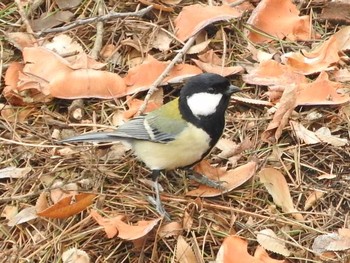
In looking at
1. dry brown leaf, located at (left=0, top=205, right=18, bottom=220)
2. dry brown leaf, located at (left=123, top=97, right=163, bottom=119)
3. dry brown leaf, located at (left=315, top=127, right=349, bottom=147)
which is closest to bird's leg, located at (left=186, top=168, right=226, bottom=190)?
dry brown leaf, located at (left=123, top=97, right=163, bottom=119)

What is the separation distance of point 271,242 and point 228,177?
37 cm

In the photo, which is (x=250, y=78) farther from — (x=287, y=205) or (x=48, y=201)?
(x=48, y=201)

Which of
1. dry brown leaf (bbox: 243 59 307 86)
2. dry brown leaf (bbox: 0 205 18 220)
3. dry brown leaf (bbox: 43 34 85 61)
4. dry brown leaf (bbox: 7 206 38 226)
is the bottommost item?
dry brown leaf (bbox: 0 205 18 220)

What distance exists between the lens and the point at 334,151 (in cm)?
295

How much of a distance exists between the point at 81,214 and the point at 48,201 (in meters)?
0.15

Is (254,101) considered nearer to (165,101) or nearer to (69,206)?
(165,101)

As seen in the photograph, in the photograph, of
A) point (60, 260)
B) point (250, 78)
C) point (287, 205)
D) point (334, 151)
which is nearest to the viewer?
point (60, 260)

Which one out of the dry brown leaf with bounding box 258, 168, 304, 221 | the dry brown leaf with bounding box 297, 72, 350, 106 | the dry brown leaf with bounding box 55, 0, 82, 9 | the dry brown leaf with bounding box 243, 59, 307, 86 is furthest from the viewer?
the dry brown leaf with bounding box 55, 0, 82, 9

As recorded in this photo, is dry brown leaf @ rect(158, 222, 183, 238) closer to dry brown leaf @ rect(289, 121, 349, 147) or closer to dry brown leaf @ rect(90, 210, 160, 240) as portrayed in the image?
dry brown leaf @ rect(90, 210, 160, 240)

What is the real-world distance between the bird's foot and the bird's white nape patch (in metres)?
0.25

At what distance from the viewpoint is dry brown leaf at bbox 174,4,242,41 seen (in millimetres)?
3426

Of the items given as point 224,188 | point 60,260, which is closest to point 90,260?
point 60,260

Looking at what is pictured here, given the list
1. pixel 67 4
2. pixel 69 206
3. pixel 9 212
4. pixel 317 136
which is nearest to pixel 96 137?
pixel 69 206

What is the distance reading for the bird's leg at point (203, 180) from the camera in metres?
2.83
